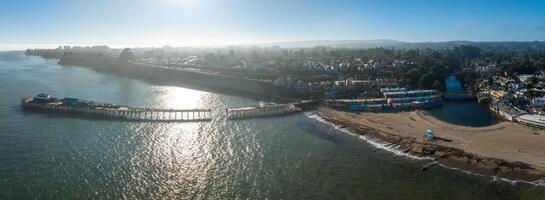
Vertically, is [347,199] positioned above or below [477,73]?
below

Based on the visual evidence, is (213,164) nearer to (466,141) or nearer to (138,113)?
(138,113)

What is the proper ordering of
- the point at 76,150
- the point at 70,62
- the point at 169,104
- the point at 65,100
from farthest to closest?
the point at 70,62 < the point at 169,104 < the point at 65,100 < the point at 76,150

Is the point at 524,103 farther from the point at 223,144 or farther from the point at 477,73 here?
the point at 223,144

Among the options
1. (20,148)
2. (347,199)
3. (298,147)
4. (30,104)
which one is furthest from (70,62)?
(347,199)

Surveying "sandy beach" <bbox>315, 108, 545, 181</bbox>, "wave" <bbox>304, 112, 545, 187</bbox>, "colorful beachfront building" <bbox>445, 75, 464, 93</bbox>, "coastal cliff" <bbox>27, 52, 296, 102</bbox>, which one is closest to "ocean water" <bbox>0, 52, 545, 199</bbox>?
"wave" <bbox>304, 112, 545, 187</bbox>

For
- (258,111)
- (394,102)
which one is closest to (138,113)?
(258,111)

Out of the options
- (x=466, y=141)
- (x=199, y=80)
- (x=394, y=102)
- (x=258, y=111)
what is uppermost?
(x=199, y=80)
